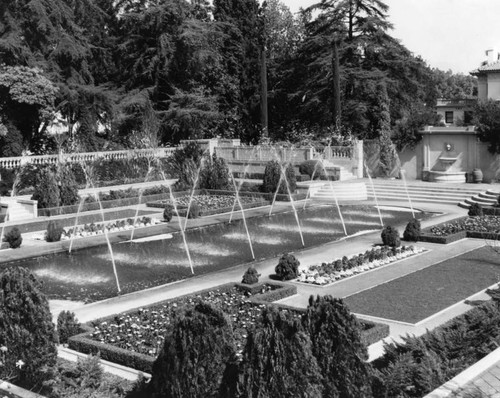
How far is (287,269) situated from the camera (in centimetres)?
1603

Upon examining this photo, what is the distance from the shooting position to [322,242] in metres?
21.6

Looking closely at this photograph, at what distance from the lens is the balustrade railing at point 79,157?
35.3 metres

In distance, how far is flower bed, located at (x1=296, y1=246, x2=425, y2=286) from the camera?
637 inches

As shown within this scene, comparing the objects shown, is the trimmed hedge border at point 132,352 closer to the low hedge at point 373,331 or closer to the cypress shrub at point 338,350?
the low hedge at point 373,331

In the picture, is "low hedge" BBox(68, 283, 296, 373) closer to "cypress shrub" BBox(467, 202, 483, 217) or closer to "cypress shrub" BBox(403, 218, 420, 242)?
"cypress shrub" BBox(403, 218, 420, 242)

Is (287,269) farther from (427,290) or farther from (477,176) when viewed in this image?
(477,176)

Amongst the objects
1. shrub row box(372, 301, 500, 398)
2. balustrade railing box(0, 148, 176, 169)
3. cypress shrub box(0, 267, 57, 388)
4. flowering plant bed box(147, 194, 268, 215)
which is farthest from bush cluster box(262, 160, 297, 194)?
cypress shrub box(0, 267, 57, 388)

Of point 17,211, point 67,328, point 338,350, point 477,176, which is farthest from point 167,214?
point 338,350

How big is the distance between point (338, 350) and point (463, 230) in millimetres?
15196

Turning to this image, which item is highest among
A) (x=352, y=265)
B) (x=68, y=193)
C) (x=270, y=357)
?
(x=68, y=193)

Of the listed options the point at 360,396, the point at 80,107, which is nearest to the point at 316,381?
the point at 360,396

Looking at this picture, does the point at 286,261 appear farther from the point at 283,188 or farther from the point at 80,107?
the point at 80,107

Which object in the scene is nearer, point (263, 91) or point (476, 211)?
point (476, 211)

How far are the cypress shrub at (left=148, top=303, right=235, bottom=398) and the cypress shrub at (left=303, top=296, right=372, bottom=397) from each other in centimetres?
104
